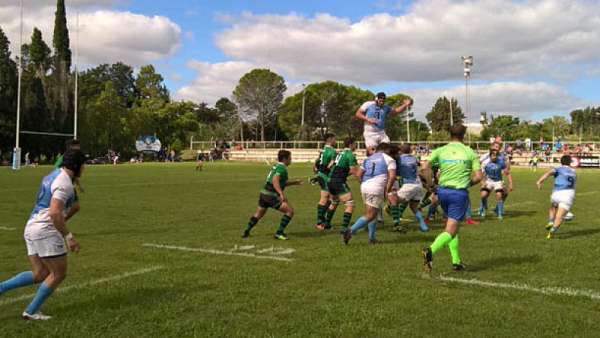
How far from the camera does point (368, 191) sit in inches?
388

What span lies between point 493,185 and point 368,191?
593cm

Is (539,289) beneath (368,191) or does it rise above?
beneath

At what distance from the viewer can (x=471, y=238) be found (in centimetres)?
1088

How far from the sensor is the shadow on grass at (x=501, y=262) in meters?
8.17

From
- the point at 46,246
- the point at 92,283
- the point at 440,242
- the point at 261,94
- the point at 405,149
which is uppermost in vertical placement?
the point at 261,94

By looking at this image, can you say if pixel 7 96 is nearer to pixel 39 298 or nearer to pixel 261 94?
pixel 261 94

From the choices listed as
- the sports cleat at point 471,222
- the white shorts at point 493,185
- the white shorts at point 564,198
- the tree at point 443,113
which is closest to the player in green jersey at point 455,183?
the white shorts at point 564,198

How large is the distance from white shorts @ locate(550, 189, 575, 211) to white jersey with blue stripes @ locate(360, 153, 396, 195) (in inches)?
Answer: 141

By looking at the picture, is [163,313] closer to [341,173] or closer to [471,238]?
[341,173]

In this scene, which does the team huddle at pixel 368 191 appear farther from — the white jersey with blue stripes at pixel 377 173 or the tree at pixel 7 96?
the tree at pixel 7 96

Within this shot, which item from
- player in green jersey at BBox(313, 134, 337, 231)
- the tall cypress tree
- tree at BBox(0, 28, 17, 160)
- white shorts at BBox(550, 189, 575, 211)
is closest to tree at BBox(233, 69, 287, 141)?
the tall cypress tree

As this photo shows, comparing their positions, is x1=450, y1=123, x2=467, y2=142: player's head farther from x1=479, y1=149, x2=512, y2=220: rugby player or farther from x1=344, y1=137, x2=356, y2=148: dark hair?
x1=479, y1=149, x2=512, y2=220: rugby player

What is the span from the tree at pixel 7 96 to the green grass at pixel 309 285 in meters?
52.3

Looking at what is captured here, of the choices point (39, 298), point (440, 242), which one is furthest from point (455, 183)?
point (39, 298)
